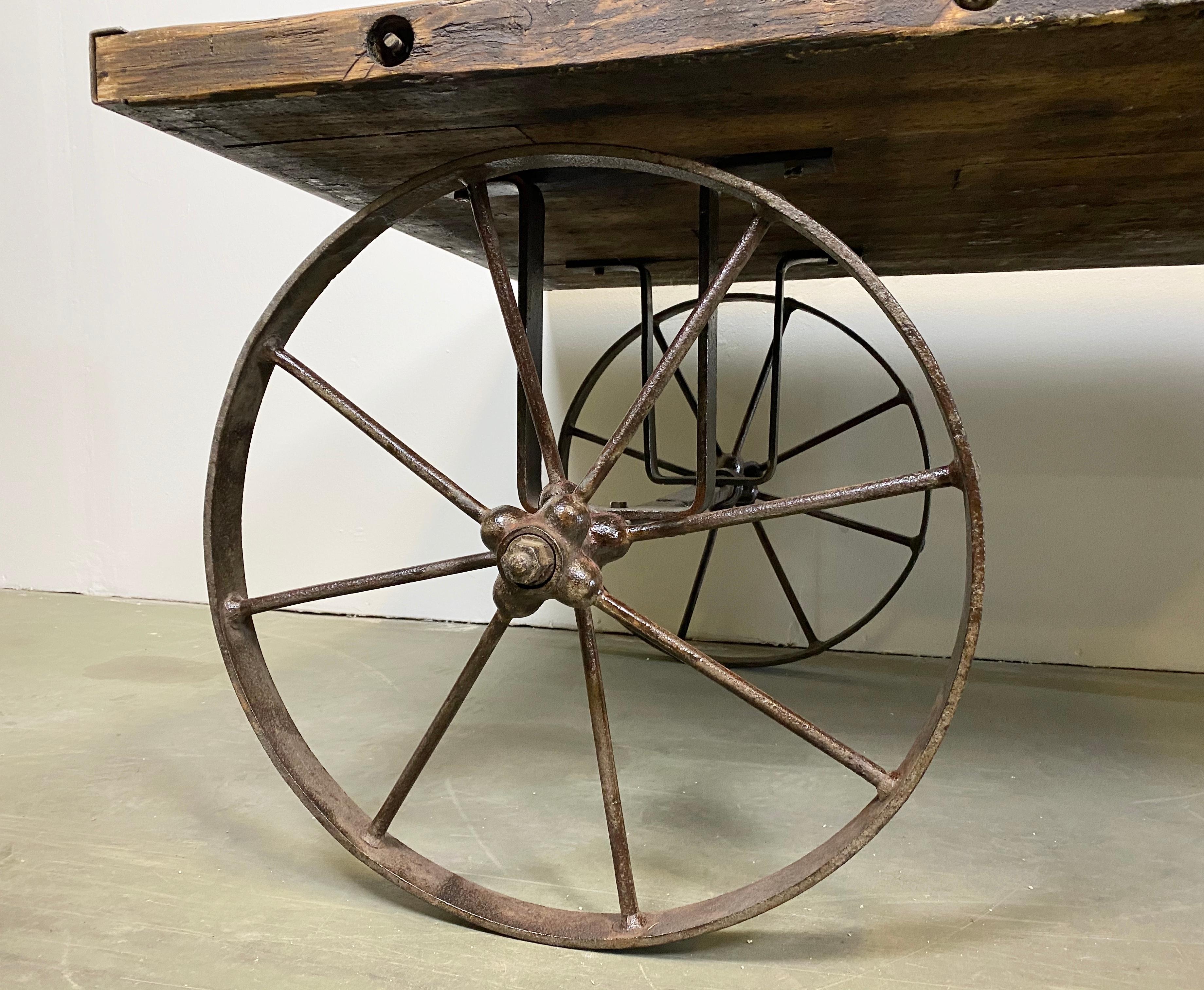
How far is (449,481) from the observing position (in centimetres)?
111

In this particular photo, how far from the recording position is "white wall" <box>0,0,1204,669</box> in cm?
207

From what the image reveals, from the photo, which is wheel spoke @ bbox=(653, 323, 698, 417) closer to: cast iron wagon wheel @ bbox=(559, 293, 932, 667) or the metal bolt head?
cast iron wagon wheel @ bbox=(559, 293, 932, 667)

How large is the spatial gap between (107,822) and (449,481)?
0.70 m

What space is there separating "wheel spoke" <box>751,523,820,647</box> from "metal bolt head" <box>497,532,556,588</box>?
114cm

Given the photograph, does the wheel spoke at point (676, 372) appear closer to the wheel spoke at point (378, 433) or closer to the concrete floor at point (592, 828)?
the concrete floor at point (592, 828)

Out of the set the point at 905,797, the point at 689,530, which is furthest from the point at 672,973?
the point at 689,530

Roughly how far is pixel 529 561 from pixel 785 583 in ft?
4.09

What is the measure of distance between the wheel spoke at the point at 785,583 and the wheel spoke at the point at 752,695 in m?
1.07

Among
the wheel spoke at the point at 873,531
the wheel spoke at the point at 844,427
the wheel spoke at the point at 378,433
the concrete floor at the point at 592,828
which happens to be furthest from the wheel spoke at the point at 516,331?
the wheel spoke at the point at 844,427

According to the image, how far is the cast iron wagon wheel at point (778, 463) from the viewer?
6.11 feet

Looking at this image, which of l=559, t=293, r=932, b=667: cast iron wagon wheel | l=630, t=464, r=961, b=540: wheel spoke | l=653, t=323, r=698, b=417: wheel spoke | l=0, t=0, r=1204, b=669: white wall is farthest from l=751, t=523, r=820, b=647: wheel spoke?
l=630, t=464, r=961, b=540: wheel spoke

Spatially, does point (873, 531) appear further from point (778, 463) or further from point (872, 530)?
point (778, 463)

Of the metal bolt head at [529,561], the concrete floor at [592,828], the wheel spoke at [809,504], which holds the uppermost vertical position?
the wheel spoke at [809,504]

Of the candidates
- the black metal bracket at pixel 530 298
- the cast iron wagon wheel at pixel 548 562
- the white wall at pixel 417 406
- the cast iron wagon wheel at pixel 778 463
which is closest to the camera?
the cast iron wagon wheel at pixel 548 562
